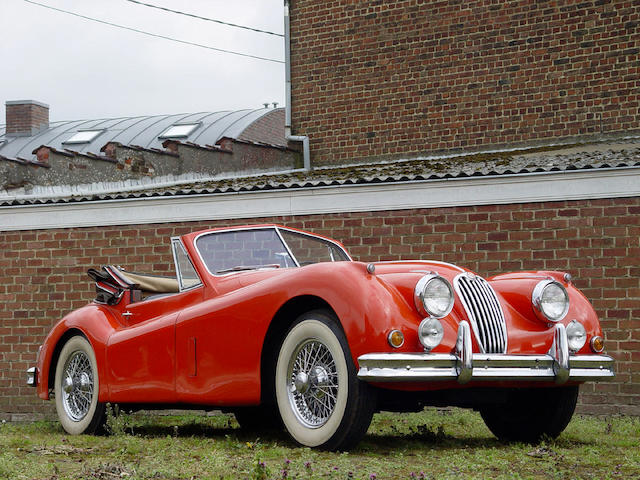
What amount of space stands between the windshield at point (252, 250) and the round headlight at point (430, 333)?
184 centimetres

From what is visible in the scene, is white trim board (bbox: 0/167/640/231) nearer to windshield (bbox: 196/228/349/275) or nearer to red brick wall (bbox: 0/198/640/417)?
red brick wall (bbox: 0/198/640/417)

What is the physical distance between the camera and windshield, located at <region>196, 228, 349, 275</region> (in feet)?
25.0

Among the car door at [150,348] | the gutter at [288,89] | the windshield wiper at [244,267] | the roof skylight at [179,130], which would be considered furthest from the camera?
the roof skylight at [179,130]

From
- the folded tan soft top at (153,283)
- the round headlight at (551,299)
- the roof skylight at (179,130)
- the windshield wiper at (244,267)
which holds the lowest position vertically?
the round headlight at (551,299)

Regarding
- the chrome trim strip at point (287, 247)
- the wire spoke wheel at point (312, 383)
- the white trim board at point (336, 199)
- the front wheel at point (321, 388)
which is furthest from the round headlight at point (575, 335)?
the white trim board at point (336, 199)

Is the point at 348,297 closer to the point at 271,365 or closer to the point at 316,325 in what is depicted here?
the point at 316,325

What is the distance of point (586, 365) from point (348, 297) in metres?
1.69

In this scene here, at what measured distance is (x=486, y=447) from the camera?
6.76 m

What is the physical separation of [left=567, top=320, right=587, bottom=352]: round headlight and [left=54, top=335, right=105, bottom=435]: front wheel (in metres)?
3.64

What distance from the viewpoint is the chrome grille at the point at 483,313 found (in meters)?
6.34

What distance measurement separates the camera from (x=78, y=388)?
27.7 ft

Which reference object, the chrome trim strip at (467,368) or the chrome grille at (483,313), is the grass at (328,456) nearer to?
the chrome trim strip at (467,368)

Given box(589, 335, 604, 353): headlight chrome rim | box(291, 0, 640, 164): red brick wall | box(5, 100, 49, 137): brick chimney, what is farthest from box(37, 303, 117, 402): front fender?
box(5, 100, 49, 137): brick chimney

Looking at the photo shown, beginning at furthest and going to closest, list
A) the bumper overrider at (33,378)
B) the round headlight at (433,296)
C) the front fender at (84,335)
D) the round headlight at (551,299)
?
the bumper overrider at (33,378) → the front fender at (84,335) → the round headlight at (551,299) → the round headlight at (433,296)
